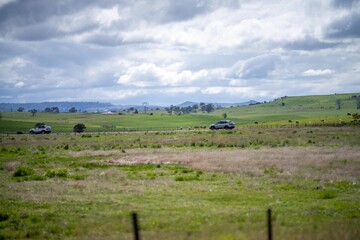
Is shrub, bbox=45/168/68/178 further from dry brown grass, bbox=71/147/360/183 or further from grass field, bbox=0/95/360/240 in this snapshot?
dry brown grass, bbox=71/147/360/183

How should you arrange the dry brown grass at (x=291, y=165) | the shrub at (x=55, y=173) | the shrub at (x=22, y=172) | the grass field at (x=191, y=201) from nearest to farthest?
the grass field at (x=191, y=201), the dry brown grass at (x=291, y=165), the shrub at (x=55, y=173), the shrub at (x=22, y=172)

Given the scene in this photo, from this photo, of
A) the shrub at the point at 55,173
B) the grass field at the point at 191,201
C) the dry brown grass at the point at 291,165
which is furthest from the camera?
the shrub at the point at 55,173

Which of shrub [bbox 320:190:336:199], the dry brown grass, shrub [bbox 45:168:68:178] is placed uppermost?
shrub [bbox 45:168:68:178]

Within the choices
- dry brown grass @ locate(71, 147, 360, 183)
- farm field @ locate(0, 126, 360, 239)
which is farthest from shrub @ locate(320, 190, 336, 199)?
dry brown grass @ locate(71, 147, 360, 183)

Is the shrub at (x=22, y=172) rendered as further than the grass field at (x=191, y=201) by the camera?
Yes

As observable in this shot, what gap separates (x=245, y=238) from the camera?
11.0m

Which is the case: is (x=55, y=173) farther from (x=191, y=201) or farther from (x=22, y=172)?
(x=191, y=201)

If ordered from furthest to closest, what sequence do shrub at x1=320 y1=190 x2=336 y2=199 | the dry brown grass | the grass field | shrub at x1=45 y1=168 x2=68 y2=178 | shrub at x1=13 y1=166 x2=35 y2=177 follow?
shrub at x1=13 y1=166 x2=35 y2=177 → shrub at x1=45 y1=168 x2=68 y2=178 → the dry brown grass → shrub at x1=320 y1=190 x2=336 y2=199 → the grass field

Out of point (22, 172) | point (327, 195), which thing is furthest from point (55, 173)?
point (327, 195)

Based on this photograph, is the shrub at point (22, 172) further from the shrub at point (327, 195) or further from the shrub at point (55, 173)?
the shrub at point (327, 195)

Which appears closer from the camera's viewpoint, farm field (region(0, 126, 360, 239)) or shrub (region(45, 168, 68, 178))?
farm field (region(0, 126, 360, 239))

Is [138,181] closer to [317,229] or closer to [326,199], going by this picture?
[326,199]

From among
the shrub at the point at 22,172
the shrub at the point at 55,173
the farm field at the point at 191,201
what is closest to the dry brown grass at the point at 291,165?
the farm field at the point at 191,201

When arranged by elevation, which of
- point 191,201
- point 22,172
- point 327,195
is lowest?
point 327,195
